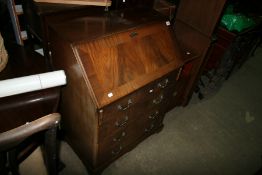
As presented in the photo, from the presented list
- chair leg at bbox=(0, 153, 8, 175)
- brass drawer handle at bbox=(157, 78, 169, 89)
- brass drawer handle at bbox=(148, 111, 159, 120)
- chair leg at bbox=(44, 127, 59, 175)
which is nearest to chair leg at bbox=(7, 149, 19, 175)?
chair leg at bbox=(0, 153, 8, 175)

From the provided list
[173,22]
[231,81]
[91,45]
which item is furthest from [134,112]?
[231,81]

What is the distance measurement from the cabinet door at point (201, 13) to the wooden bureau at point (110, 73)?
0.63 meters

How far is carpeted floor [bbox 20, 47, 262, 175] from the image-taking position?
2.43 m

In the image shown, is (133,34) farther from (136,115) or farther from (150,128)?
(150,128)

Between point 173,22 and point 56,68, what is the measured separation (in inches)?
60.3

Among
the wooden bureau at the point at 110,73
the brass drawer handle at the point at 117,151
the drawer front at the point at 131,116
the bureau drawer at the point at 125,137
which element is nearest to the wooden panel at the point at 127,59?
the wooden bureau at the point at 110,73

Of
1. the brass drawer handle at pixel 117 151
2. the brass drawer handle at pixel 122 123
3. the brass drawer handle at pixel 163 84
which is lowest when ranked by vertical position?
the brass drawer handle at pixel 117 151

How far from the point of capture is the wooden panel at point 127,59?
4.94 feet

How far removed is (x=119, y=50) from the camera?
164cm

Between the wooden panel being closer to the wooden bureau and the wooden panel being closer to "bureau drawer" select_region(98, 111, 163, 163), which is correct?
the wooden bureau

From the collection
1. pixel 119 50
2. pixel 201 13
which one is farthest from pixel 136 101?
pixel 201 13

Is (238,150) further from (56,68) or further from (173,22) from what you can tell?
(56,68)

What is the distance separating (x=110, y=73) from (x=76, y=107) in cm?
46

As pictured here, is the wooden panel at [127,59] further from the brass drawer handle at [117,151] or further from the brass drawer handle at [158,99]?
→ the brass drawer handle at [117,151]
